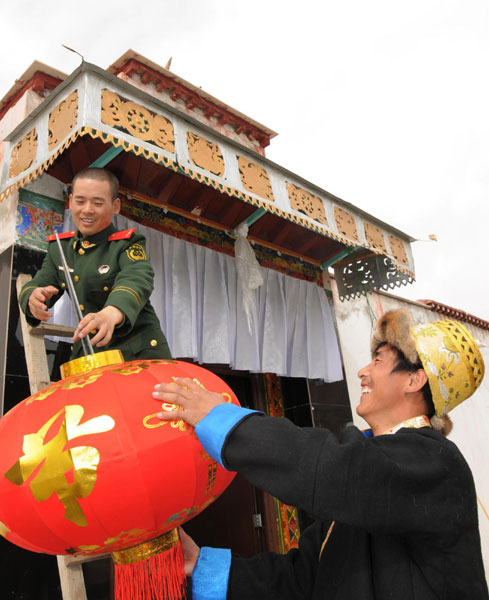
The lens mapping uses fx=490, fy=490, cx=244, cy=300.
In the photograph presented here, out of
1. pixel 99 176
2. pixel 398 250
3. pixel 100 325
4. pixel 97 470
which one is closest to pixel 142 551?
pixel 97 470

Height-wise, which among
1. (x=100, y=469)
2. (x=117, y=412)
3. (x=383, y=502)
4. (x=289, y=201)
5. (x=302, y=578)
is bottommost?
(x=302, y=578)

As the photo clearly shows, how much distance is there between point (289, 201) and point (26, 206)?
1.85 m

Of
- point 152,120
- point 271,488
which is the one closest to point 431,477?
point 271,488

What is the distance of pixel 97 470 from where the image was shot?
1061 millimetres

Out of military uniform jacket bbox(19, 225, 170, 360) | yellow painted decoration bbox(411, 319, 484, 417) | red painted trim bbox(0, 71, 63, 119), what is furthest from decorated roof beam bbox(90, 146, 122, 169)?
yellow painted decoration bbox(411, 319, 484, 417)

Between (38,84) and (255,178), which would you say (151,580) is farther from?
(38,84)

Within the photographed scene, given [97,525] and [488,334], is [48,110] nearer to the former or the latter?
[97,525]

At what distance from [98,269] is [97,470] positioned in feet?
3.64

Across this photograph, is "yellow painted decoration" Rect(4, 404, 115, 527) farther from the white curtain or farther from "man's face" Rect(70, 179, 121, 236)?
the white curtain

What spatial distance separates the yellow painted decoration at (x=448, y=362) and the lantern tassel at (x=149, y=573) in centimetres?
94

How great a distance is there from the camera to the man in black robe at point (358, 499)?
110 cm

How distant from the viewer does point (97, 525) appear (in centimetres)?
109

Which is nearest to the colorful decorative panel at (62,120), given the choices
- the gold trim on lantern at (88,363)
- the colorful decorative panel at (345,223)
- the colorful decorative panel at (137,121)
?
the colorful decorative panel at (137,121)

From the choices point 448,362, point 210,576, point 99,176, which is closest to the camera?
point 210,576
